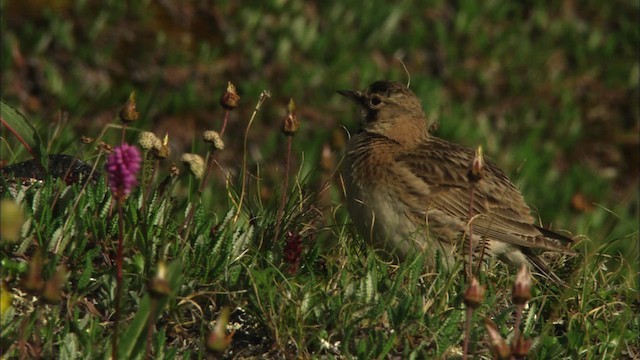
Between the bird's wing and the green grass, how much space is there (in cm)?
33

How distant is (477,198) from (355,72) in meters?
6.73

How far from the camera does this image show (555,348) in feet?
18.3

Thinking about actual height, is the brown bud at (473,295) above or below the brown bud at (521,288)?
below

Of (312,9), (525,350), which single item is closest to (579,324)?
(525,350)

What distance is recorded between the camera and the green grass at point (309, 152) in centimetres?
538

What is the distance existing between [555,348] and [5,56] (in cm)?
862

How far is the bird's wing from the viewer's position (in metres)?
7.08

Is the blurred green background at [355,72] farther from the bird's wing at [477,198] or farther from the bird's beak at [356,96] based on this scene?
the bird's wing at [477,198]

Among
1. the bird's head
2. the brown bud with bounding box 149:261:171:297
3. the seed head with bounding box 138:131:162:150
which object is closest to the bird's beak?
the bird's head

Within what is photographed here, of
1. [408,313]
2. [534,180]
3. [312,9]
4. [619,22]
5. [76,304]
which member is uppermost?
[619,22]

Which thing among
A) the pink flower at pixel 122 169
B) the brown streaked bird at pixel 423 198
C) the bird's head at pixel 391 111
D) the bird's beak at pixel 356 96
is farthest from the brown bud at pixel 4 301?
the bird's beak at pixel 356 96

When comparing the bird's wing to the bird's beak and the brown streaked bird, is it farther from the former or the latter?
the bird's beak

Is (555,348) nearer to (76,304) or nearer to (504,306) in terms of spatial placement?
(504,306)

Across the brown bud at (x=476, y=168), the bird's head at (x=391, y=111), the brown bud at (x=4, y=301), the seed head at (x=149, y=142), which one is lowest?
the brown bud at (x=4, y=301)
